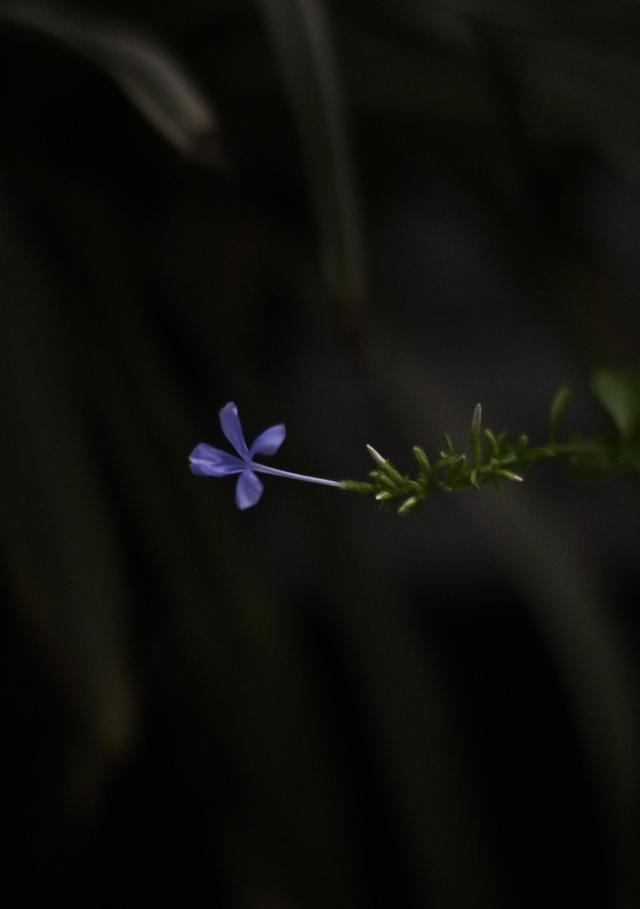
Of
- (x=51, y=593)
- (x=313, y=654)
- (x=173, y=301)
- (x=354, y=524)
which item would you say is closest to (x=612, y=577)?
(x=313, y=654)

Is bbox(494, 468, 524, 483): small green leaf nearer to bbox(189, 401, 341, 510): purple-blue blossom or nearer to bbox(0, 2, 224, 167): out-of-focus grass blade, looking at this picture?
bbox(189, 401, 341, 510): purple-blue blossom

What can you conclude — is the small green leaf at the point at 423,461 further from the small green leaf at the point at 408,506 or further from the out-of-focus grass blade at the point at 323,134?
the out-of-focus grass blade at the point at 323,134

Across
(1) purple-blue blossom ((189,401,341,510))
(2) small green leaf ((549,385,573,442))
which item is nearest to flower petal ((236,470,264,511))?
(1) purple-blue blossom ((189,401,341,510))

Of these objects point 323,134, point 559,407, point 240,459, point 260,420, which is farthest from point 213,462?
point 260,420

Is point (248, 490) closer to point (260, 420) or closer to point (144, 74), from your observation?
point (144, 74)

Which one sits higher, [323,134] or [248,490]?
[323,134]

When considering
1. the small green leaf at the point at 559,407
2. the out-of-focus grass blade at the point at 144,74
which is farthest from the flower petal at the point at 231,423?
the out-of-focus grass blade at the point at 144,74

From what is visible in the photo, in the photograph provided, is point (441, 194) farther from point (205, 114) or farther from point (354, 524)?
point (205, 114)
